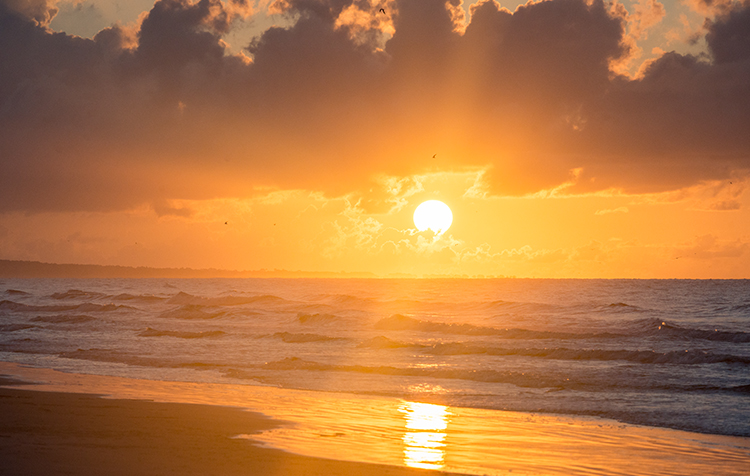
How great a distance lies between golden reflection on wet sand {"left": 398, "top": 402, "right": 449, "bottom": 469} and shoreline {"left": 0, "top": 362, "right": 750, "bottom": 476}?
0.9 inches

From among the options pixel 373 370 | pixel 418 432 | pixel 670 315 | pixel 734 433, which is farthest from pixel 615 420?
pixel 670 315

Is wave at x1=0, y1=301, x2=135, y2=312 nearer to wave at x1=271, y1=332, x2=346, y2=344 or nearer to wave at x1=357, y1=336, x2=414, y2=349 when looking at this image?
wave at x1=271, y1=332, x2=346, y2=344

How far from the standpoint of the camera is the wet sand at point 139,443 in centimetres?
965

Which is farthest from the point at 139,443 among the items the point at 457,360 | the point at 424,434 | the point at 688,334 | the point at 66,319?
the point at 66,319

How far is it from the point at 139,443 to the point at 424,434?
5.94 m

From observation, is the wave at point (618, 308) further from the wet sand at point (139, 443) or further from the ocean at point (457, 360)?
the wet sand at point (139, 443)

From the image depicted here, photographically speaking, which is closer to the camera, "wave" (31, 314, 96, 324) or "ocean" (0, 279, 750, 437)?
"ocean" (0, 279, 750, 437)

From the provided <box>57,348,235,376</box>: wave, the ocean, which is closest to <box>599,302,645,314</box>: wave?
the ocean

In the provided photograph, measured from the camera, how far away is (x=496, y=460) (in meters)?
11.0

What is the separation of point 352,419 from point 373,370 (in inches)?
401

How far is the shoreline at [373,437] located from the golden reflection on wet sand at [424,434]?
22mm

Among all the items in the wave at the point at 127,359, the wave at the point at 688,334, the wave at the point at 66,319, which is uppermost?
the wave at the point at 688,334

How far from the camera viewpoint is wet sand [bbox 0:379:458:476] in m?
9.65

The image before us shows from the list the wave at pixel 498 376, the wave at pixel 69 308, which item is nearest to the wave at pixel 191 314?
the wave at pixel 69 308
